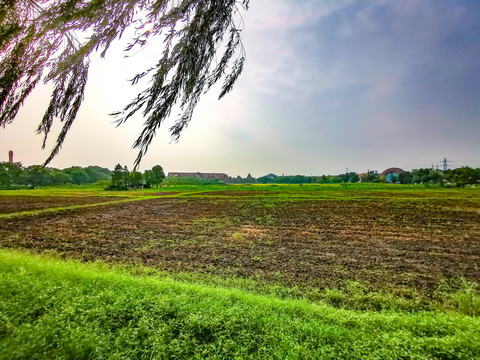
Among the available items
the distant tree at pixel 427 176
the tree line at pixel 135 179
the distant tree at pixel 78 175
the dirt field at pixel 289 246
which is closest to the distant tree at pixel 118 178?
the tree line at pixel 135 179

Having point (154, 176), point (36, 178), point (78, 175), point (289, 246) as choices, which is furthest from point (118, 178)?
point (289, 246)

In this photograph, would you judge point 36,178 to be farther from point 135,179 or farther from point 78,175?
point 135,179

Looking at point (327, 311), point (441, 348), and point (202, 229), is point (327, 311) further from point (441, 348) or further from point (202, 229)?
point (202, 229)

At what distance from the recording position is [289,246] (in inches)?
378

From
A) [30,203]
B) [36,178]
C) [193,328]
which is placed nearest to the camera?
[193,328]

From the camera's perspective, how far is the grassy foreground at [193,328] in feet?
8.23

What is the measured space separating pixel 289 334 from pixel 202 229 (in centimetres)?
1041

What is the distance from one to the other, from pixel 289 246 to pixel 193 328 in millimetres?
7225

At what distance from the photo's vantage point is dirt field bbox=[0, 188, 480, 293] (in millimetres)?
6617

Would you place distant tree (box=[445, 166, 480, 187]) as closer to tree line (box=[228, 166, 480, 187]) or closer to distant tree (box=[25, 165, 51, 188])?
tree line (box=[228, 166, 480, 187])

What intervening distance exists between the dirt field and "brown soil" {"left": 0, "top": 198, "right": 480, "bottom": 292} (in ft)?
0.11

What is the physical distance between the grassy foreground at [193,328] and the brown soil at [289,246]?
100 inches

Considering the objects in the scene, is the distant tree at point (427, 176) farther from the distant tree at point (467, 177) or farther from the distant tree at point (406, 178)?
the distant tree at point (467, 177)

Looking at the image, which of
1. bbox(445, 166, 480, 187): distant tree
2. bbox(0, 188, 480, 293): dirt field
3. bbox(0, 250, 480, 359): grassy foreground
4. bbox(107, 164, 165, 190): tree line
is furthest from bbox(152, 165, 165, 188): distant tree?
bbox(445, 166, 480, 187): distant tree
